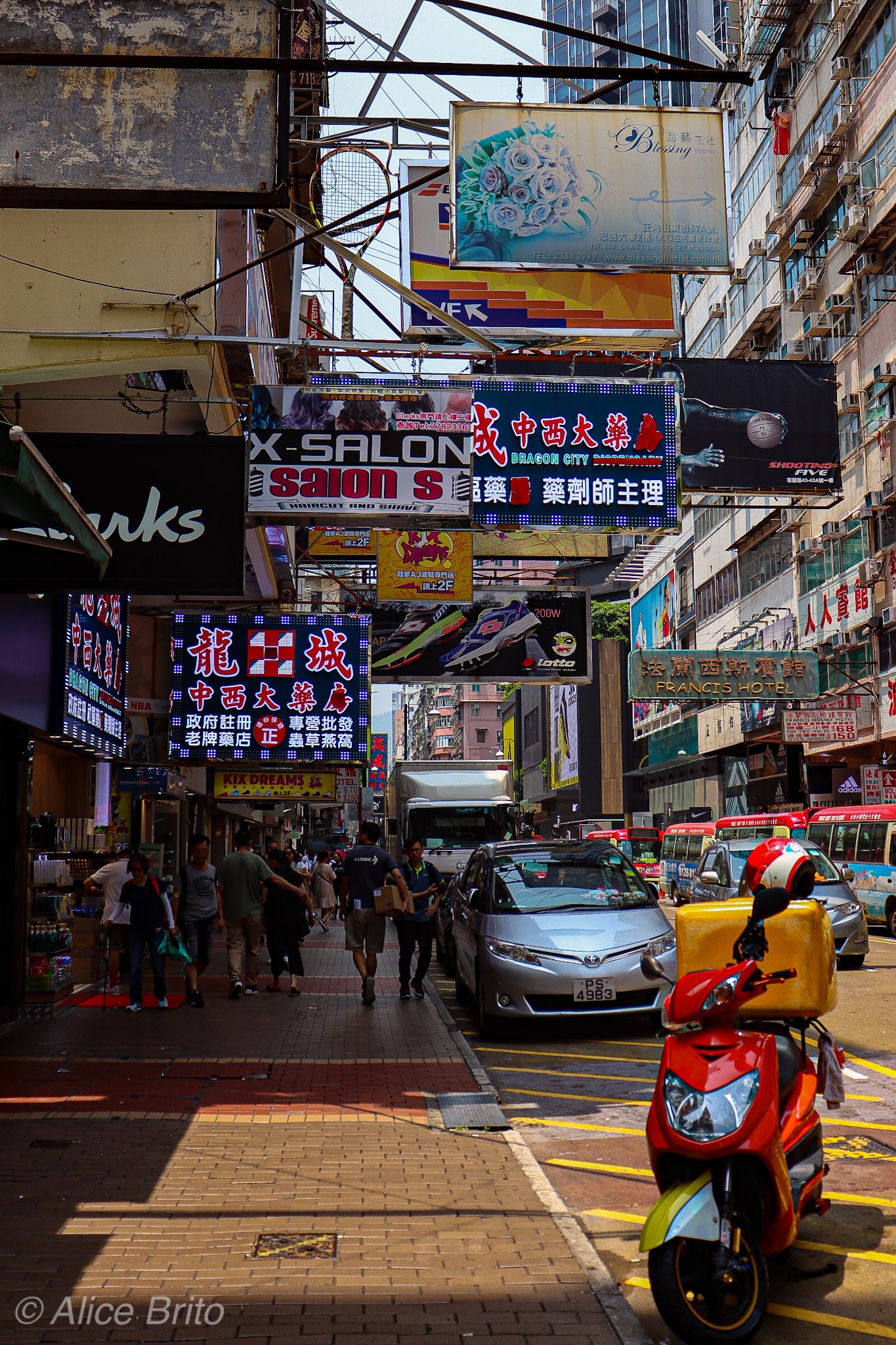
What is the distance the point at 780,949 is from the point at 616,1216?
1.54m

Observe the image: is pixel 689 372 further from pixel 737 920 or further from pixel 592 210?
pixel 737 920

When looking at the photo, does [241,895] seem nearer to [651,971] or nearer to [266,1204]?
[651,971]

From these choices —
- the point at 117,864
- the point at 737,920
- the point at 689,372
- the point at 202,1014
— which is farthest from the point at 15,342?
the point at 689,372

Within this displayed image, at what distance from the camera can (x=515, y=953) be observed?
10.8m

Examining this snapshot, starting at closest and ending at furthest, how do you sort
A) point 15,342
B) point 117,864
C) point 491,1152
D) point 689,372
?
point 491,1152, point 15,342, point 117,864, point 689,372

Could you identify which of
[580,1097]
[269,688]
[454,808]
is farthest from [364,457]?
[454,808]

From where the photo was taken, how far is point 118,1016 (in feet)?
39.7

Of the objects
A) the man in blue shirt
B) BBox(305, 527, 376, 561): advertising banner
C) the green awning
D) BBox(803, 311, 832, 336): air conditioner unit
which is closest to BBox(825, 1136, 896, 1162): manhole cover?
the green awning

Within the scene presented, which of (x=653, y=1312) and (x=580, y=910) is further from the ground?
(x=580, y=910)

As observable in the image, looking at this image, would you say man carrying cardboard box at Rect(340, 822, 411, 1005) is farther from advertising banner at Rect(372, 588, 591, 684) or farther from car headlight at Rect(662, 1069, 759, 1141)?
advertising banner at Rect(372, 588, 591, 684)

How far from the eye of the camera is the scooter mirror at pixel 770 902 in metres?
4.53

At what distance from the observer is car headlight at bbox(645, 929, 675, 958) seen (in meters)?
10.8

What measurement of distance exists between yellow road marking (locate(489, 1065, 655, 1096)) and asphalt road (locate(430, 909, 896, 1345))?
0.8 inches

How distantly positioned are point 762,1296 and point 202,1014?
908 centimetres
